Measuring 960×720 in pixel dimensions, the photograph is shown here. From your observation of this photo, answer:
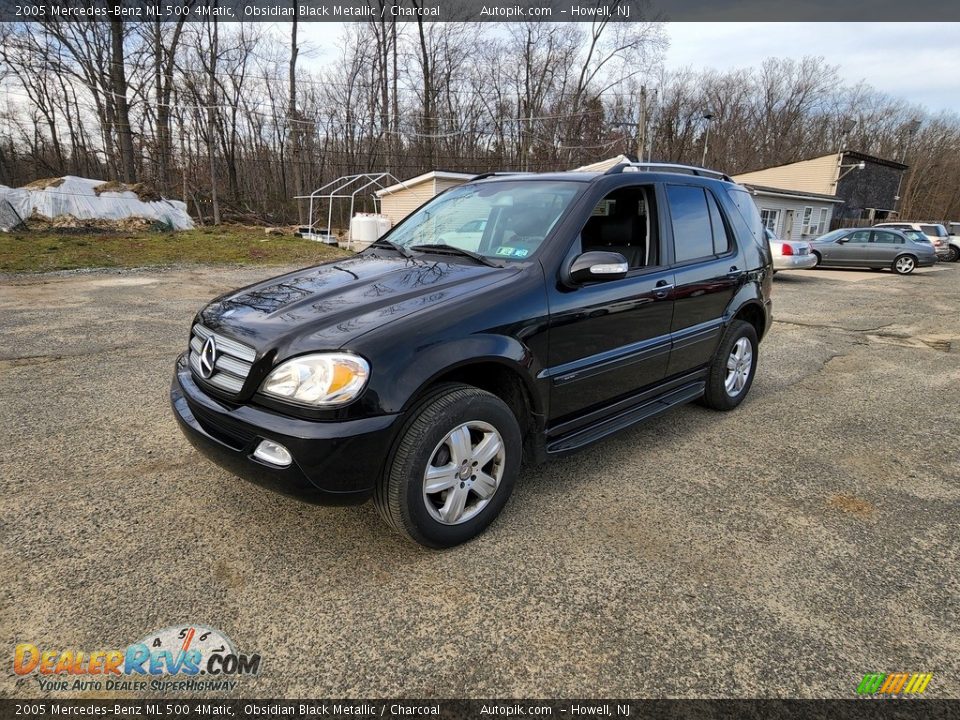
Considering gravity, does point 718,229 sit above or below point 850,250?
above

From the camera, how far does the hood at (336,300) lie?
228 cm

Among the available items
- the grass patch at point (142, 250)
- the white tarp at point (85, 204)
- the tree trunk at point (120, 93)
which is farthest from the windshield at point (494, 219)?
the tree trunk at point (120, 93)

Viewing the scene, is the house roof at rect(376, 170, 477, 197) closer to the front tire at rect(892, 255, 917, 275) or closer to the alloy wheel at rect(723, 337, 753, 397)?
the front tire at rect(892, 255, 917, 275)

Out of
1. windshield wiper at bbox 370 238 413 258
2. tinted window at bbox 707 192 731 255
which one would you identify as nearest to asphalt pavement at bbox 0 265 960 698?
tinted window at bbox 707 192 731 255

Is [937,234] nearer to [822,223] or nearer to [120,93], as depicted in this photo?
[822,223]

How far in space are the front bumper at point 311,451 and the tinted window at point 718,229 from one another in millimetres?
3057

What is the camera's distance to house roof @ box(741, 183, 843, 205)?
25.1 metres

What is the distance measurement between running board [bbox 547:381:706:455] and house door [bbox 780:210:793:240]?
1145 inches

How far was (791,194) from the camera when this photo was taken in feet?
87.5

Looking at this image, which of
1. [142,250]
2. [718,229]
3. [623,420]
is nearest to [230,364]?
[623,420]

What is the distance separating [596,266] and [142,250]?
54.2ft

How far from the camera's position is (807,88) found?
45.8 m

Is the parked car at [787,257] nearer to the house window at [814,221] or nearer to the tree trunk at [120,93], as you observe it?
the house window at [814,221]

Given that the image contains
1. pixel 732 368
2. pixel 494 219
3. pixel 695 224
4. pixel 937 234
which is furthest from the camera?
pixel 937 234
